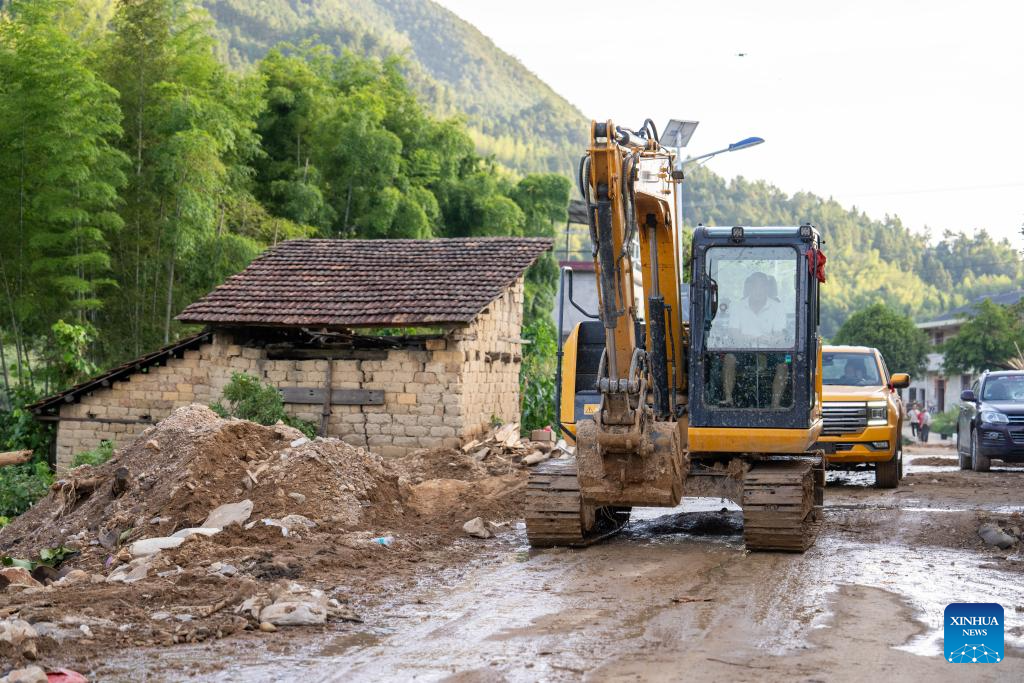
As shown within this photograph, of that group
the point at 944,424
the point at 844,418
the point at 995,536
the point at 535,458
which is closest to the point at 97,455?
the point at 535,458

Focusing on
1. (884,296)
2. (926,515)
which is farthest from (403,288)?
(884,296)

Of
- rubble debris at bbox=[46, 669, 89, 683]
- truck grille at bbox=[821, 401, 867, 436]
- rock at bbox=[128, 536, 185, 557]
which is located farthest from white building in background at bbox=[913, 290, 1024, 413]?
rubble debris at bbox=[46, 669, 89, 683]

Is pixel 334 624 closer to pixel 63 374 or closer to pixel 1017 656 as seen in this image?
pixel 1017 656

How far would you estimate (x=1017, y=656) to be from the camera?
6.73 m

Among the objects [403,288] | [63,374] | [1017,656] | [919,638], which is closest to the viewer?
[1017,656]

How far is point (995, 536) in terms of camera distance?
11.4 m

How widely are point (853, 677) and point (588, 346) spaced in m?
7.94

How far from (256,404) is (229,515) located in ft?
24.1

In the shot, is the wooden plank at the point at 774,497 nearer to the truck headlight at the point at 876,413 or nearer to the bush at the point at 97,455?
the truck headlight at the point at 876,413

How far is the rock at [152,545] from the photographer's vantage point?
33.8ft

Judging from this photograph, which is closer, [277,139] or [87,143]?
[87,143]

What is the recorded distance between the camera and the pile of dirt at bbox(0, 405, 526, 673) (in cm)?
766

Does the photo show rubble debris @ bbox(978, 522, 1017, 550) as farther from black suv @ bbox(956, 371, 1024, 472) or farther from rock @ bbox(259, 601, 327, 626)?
black suv @ bbox(956, 371, 1024, 472)

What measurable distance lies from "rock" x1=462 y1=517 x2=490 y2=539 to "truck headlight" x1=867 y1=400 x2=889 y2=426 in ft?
23.5
